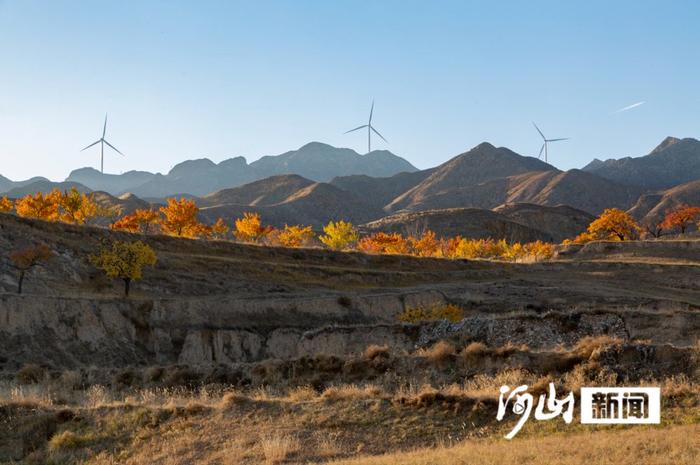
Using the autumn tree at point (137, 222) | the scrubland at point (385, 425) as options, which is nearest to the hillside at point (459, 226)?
the autumn tree at point (137, 222)

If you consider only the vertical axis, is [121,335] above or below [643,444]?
below

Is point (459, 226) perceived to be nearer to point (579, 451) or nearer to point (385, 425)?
point (385, 425)

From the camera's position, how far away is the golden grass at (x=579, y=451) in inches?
481

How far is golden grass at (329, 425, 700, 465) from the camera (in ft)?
40.1

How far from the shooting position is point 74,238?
66312mm

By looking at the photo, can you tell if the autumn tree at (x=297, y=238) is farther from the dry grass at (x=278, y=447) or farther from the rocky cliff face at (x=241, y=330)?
the dry grass at (x=278, y=447)

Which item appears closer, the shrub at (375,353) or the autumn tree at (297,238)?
the shrub at (375,353)

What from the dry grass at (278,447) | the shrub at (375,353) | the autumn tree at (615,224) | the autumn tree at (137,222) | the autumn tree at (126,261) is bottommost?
the dry grass at (278,447)

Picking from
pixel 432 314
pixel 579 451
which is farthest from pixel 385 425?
pixel 432 314

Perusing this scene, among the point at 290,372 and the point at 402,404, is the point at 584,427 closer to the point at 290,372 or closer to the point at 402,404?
the point at 402,404

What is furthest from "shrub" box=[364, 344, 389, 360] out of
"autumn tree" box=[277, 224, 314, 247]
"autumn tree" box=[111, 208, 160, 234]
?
"autumn tree" box=[277, 224, 314, 247]

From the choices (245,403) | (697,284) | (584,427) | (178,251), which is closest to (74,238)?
(178,251)

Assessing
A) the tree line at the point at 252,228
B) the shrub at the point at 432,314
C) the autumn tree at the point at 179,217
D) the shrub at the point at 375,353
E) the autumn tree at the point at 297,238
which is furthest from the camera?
the autumn tree at the point at 297,238

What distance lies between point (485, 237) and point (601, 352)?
16666cm
